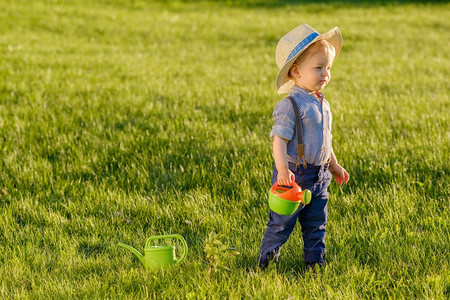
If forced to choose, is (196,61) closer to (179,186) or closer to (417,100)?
(417,100)

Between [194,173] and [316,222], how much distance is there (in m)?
1.88

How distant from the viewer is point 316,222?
3.77 metres

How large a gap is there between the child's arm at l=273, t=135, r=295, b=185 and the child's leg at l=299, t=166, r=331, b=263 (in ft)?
1.18

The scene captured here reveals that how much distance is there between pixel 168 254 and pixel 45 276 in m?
0.87

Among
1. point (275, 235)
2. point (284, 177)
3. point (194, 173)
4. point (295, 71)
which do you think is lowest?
point (194, 173)

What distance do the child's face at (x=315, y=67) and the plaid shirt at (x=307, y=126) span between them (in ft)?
0.28

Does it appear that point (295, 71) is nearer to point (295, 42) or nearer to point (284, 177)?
point (295, 42)

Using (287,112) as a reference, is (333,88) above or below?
below

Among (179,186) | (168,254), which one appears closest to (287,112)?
(168,254)

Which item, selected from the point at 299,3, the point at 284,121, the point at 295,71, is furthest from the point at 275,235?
the point at 299,3

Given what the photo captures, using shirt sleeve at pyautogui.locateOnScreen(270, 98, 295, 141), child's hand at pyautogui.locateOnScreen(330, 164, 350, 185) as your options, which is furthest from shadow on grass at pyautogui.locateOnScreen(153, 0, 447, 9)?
shirt sleeve at pyautogui.locateOnScreen(270, 98, 295, 141)

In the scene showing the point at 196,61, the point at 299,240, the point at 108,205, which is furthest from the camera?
the point at 196,61

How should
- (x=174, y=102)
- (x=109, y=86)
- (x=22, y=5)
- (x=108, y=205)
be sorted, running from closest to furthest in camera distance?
(x=108, y=205)
(x=174, y=102)
(x=109, y=86)
(x=22, y=5)

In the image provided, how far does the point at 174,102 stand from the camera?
7.93 metres
